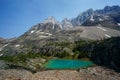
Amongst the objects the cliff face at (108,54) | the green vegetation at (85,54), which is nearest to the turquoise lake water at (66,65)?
the green vegetation at (85,54)

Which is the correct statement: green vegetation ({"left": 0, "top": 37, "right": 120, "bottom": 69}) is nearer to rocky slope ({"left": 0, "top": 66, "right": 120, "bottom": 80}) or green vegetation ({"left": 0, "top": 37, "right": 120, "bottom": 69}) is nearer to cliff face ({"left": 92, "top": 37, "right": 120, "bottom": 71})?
cliff face ({"left": 92, "top": 37, "right": 120, "bottom": 71})

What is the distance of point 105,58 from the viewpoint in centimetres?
13025

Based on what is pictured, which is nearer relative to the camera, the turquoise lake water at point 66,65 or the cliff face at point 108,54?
the turquoise lake water at point 66,65

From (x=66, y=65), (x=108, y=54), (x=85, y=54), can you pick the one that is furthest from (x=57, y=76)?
(x=85, y=54)

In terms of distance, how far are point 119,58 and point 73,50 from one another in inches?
3119

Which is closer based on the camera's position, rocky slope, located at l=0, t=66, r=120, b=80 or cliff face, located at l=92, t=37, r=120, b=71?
rocky slope, located at l=0, t=66, r=120, b=80

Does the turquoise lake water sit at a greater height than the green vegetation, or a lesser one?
lesser

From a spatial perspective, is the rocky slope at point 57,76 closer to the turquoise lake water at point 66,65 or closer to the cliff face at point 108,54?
the turquoise lake water at point 66,65

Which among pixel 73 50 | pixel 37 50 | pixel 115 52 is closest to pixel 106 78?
pixel 115 52

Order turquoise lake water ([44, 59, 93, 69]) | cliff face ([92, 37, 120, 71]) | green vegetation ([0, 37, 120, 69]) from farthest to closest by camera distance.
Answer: green vegetation ([0, 37, 120, 69])
cliff face ([92, 37, 120, 71])
turquoise lake water ([44, 59, 93, 69])

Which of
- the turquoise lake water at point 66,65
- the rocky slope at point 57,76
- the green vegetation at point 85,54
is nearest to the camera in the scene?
the rocky slope at point 57,76

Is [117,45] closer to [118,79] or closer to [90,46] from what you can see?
[90,46]

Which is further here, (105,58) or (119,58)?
(105,58)

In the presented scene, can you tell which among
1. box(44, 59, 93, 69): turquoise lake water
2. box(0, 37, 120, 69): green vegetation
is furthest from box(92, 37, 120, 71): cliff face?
box(44, 59, 93, 69): turquoise lake water
